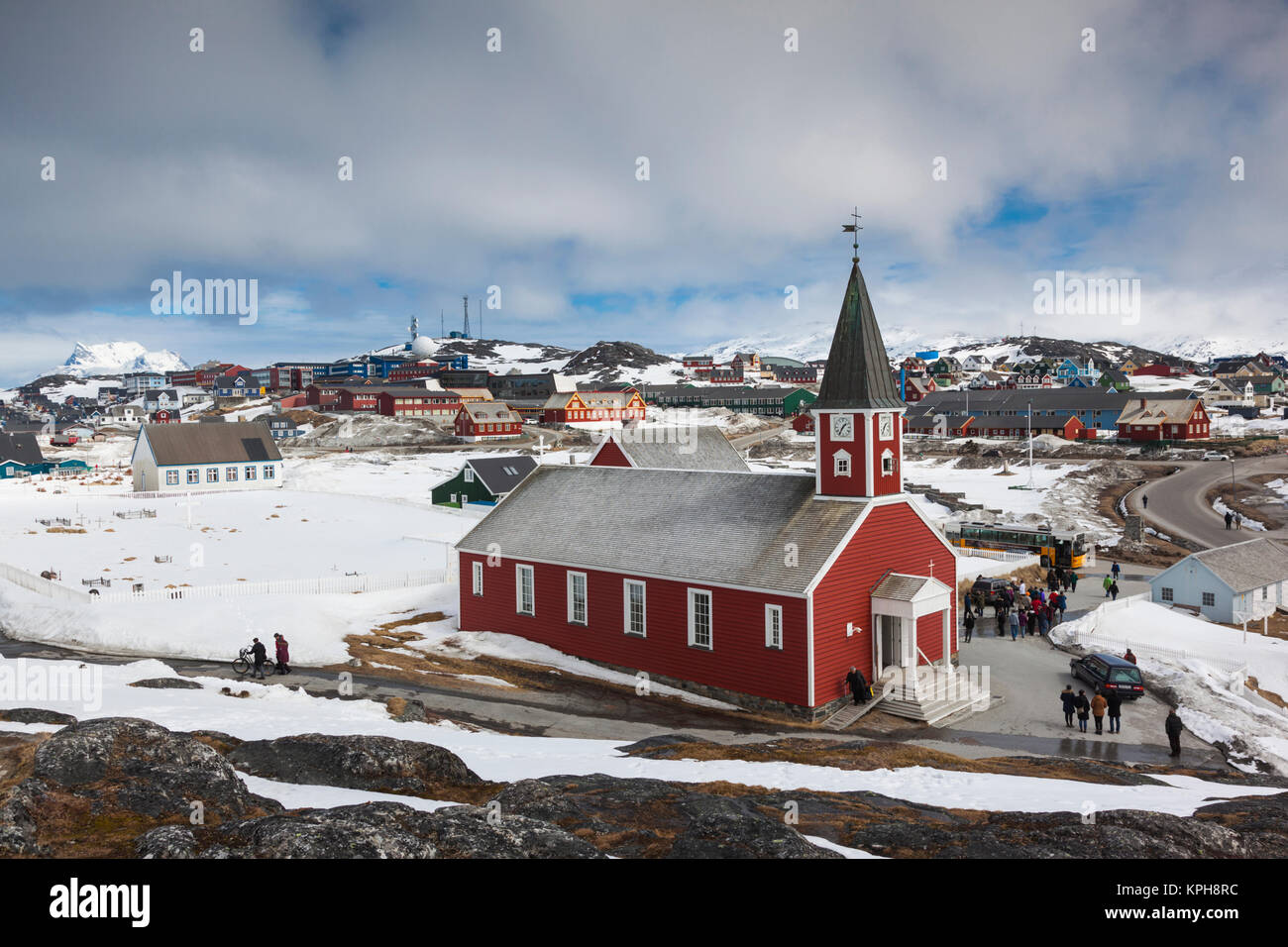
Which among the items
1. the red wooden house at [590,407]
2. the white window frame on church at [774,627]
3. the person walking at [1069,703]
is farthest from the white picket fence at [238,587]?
the red wooden house at [590,407]

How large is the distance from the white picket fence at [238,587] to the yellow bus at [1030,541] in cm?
3378

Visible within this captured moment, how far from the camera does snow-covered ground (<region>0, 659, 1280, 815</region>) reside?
49.2ft

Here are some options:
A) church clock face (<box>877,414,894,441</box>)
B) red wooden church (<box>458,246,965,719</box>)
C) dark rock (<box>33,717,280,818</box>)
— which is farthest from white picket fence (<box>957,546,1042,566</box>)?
dark rock (<box>33,717,280,818</box>)

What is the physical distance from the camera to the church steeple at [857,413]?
26.8 metres

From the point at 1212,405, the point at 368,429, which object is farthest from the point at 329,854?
the point at 1212,405

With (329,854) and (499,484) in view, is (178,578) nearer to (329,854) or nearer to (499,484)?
(499,484)

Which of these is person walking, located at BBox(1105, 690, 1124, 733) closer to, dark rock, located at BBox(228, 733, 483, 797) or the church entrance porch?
the church entrance porch

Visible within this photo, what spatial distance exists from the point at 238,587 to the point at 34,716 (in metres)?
18.8

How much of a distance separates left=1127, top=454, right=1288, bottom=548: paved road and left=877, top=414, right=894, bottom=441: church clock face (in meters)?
42.5

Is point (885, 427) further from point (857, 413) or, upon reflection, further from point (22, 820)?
point (22, 820)

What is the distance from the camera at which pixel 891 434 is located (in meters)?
27.5

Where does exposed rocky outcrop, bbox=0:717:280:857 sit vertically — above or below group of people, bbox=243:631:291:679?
above

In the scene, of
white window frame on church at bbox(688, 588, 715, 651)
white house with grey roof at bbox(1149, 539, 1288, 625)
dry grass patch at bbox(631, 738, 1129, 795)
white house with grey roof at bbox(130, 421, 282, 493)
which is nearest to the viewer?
dry grass patch at bbox(631, 738, 1129, 795)
